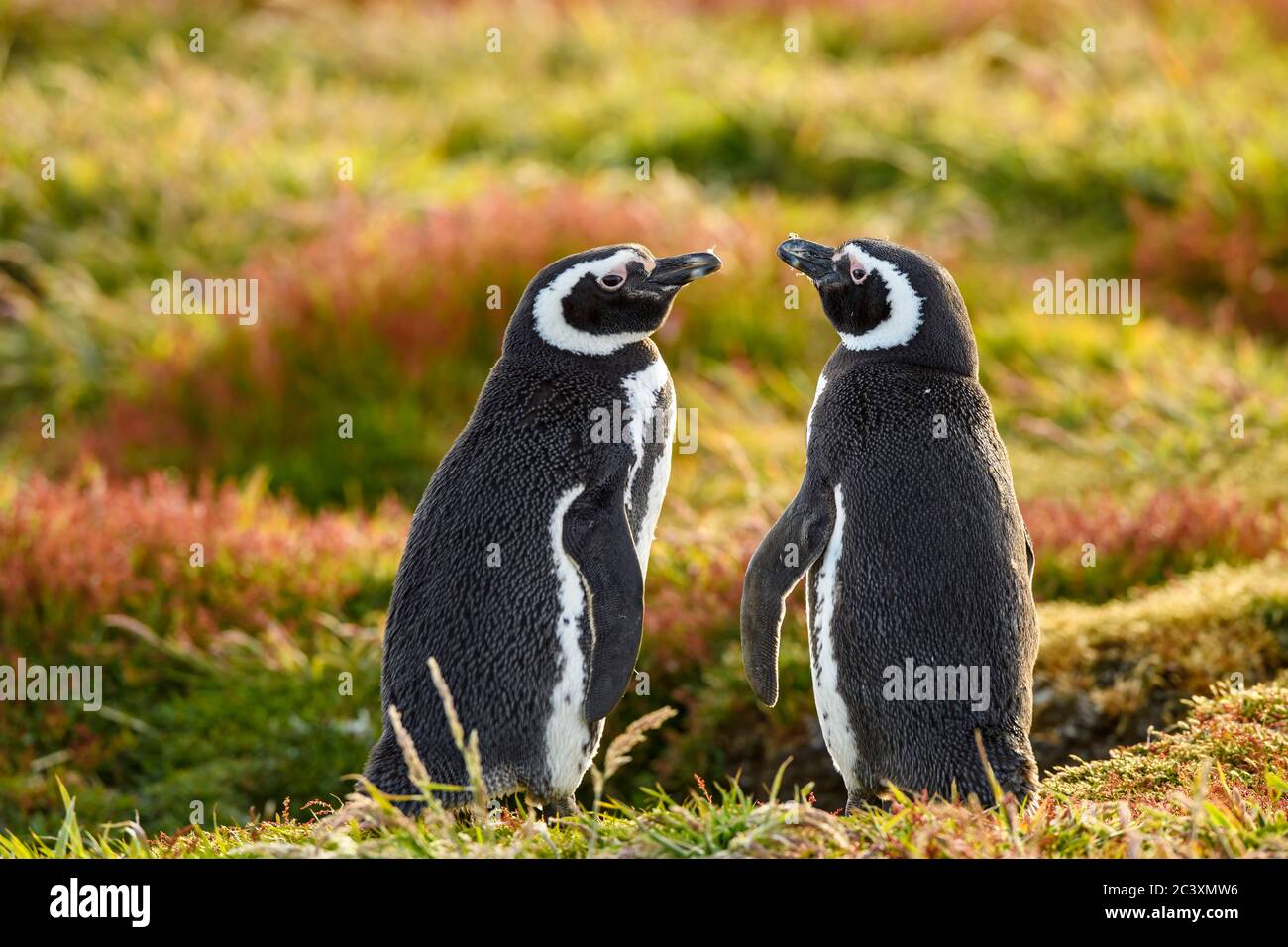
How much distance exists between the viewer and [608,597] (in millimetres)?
4113

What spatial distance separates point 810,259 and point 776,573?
2.90ft

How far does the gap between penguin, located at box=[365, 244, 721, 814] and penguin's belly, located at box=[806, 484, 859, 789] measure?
0.51m

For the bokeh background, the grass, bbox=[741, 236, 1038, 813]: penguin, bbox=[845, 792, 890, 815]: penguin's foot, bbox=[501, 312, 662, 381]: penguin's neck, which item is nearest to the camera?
the grass

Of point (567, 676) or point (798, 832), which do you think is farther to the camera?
point (567, 676)

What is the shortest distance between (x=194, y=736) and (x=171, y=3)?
1303 cm

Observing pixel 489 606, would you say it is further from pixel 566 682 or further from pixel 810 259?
pixel 810 259

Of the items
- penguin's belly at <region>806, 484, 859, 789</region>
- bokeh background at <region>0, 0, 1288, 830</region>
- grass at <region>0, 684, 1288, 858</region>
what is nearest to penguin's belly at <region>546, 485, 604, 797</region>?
grass at <region>0, 684, 1288, 858</region>

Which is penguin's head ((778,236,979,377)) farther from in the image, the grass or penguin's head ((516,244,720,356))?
the grass

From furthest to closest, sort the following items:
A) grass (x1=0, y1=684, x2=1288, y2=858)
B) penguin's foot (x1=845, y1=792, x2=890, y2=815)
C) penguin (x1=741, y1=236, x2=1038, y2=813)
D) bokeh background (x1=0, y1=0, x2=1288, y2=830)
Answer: bokeh background (x1=0, y1=0, x2=1288, y2=830) → penguin's foot (x1=845, y1=792, x2=890, y2=815) → penguin (x1=741, y1=236, x2=1038, y2=813) → grass (x1=0, y1=684, x2=1288, y2=858)

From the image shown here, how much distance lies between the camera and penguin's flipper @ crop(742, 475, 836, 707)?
4250 millimetres

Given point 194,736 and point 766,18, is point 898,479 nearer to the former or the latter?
point 194,736

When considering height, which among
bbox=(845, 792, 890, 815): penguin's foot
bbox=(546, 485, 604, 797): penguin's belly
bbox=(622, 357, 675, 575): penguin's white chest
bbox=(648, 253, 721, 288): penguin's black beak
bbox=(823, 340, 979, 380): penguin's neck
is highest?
bbox=(648, 253, 721, 288): penguin's black beak

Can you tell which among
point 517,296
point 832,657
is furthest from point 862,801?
point 517,296
